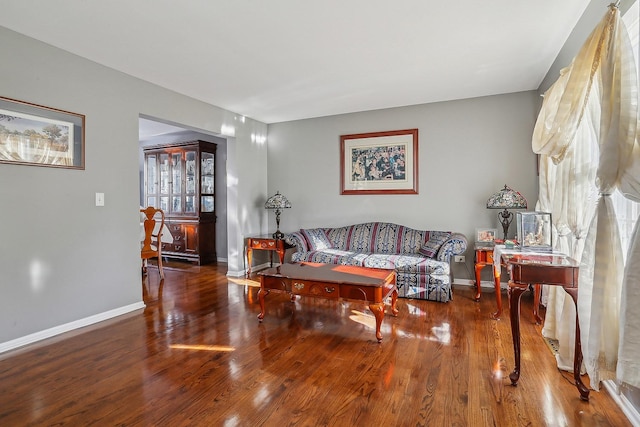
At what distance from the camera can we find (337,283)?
112 inches

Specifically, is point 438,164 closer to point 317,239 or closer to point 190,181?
point 317,239

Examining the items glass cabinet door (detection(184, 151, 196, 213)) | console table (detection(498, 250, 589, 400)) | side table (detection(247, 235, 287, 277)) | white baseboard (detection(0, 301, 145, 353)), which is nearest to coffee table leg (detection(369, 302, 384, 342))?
console table (detection(498, 250, 589, 400))

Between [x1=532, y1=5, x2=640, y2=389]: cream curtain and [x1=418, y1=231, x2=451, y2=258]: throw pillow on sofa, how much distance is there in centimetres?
171

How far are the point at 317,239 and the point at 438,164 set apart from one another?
2.02 metres

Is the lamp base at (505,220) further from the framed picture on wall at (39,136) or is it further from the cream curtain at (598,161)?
the framed picture on wall at (39,136)

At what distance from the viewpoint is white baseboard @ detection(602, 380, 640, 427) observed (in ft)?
5.47

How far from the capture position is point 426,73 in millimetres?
3564

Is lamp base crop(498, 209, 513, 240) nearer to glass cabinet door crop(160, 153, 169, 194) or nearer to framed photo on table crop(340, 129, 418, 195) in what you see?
framed photo on table crop(340, 129, 418, 195)

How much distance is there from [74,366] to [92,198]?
160 centimetres

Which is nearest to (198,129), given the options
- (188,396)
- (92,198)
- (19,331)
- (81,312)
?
(92,198)

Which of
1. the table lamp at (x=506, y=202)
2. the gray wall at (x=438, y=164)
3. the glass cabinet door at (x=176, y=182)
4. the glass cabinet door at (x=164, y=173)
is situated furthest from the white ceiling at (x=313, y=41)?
the glass cabinet door at (x=164, y=173)

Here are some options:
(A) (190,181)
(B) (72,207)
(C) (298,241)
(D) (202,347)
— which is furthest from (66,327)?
(A) (190,181)

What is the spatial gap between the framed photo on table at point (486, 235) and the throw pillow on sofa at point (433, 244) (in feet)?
1.20

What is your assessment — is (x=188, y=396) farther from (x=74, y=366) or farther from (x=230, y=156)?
(x=230, y=156)
